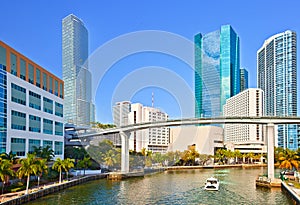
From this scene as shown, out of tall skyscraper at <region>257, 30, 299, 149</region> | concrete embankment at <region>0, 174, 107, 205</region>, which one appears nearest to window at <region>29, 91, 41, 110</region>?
concrete embankment at <region>0, 174, 107, 205</region>

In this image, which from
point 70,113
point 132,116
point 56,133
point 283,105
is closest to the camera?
point 56,133

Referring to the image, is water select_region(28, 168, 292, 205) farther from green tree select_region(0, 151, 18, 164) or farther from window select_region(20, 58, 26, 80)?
window select_region(20, 58, 26, 80)

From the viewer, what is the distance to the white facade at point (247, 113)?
153 meters

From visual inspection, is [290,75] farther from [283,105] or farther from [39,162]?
[39,162]

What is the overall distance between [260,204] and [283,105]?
139m

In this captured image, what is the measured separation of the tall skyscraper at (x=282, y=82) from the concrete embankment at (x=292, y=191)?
113 meters

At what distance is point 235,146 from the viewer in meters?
142

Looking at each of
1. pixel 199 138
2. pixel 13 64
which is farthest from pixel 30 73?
pixel 199 138

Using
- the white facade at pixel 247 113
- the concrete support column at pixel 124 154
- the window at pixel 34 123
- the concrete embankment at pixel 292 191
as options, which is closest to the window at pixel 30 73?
the window at pixel 34 123

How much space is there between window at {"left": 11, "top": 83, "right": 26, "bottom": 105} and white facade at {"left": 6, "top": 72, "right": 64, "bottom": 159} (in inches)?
15.0

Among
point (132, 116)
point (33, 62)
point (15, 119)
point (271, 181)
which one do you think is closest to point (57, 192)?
point (15, 119)

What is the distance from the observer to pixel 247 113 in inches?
6501

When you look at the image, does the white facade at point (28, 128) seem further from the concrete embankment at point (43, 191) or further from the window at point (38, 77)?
the concrete embankment at point (43, 191)

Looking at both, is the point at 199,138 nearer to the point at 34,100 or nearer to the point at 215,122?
the point at 215,122
